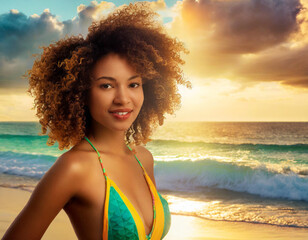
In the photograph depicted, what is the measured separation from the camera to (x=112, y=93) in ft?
6.39

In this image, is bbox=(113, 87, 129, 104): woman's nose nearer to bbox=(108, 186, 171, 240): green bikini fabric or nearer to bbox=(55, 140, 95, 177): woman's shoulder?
bbox=(55, 140, 95, 177): woman's shoulder

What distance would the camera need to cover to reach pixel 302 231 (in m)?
6.25

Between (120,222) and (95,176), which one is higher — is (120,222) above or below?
below

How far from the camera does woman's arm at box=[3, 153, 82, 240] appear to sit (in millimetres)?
1706

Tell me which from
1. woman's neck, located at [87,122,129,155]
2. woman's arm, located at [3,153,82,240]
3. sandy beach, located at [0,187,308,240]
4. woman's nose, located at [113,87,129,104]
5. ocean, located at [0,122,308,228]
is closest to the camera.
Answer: woman's arm, located at [3,153,82,240]

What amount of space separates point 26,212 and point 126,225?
0.47m

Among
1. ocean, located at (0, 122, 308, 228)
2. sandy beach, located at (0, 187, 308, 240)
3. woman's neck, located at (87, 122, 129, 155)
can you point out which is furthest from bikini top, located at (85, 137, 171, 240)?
ocean, located at (0, 122, 308, 228)

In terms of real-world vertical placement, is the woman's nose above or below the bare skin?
above

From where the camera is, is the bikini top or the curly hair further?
the curly hair

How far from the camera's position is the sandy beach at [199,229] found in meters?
5.45

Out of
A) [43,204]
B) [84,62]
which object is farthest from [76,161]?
[84,62]

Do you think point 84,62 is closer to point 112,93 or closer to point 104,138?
point 112,93

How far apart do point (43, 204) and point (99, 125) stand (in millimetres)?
554

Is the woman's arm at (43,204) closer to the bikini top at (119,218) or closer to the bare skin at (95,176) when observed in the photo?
the bare skin at (95,176)
